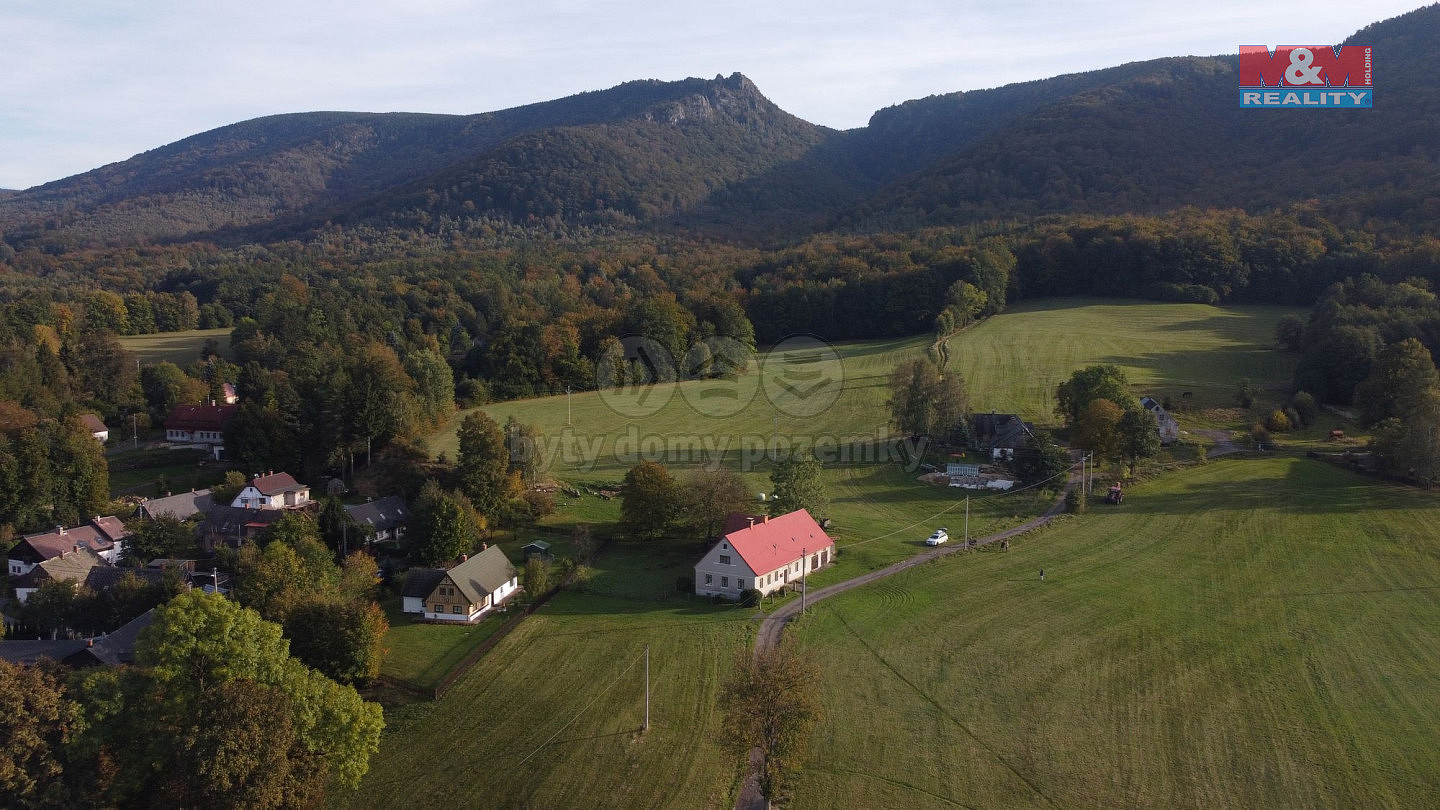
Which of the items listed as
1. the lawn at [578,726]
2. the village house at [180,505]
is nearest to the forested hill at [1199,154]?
the lawn at [578,726]

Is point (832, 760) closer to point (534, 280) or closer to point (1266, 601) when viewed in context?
point (1266, 601)

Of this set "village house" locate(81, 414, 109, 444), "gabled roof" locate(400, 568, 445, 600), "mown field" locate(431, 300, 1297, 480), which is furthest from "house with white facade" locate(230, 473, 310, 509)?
"village house" locate(81, 414, 109, 444)

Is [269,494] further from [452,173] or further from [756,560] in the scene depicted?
[452,173]

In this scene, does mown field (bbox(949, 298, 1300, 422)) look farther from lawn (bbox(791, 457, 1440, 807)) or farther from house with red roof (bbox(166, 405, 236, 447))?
house with red roof (bbox(166, 405, 236, 447))

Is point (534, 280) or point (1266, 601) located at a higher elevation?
point (534, 280)

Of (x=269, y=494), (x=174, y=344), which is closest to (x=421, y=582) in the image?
(x=269, y=494)

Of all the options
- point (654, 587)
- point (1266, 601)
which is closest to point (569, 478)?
point (654, 587)
